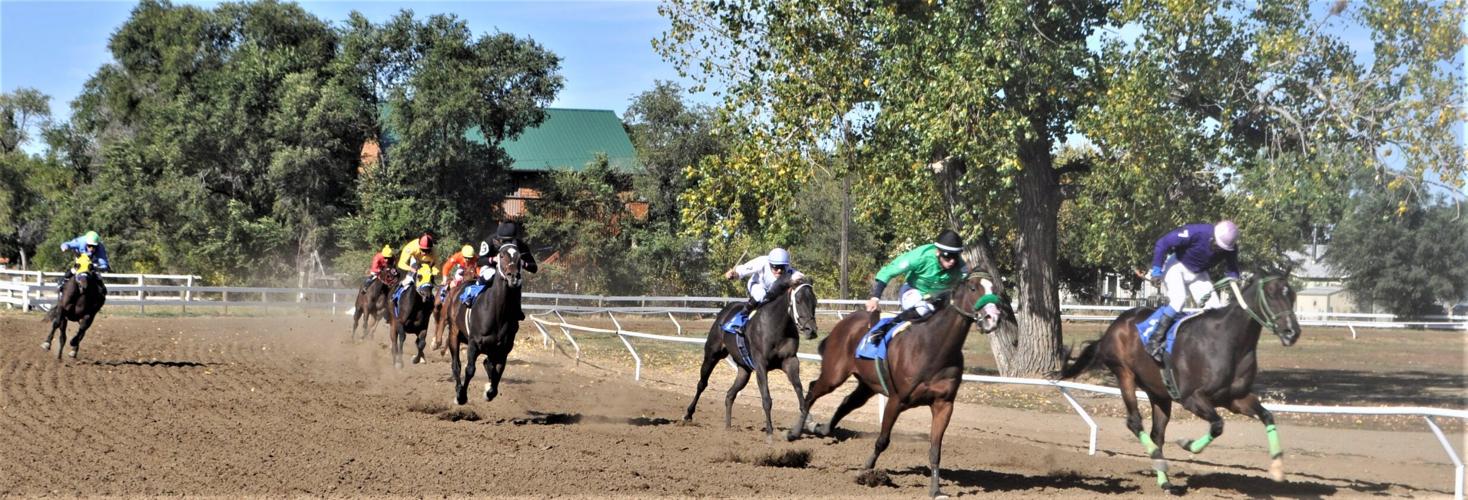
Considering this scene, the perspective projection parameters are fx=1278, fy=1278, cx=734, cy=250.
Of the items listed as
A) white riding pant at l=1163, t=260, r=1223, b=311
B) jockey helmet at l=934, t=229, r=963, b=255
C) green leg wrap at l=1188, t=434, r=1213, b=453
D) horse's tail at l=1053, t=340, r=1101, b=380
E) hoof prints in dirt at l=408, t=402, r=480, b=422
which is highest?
jockey helmet at l=934, t=229, r=963, b=255

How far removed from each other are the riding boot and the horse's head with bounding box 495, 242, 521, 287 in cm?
640

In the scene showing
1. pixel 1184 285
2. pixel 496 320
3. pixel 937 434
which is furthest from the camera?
pixel 496 320

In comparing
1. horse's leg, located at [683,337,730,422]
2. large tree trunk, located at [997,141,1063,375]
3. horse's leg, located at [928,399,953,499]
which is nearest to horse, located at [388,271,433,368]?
horse's leg, located at [683,337,730,422]

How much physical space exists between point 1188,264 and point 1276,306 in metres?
1.36

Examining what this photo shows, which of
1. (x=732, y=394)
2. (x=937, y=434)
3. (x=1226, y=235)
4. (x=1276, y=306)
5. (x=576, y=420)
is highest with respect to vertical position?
(x=1226, y=235)

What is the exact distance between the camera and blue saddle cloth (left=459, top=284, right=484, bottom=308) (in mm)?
14854

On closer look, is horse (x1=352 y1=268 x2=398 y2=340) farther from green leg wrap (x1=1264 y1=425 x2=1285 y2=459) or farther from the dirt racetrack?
green leg wrap (x1=1264 y1=425 x2=1285 y2=459)

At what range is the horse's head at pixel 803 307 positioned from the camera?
12469 millimetres

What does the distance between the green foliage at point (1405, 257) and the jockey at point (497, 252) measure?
189 ft

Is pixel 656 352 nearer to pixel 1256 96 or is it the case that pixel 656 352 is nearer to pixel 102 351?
pixel 102 351

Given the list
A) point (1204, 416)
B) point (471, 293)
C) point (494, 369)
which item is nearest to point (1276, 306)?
point (1204, 416)

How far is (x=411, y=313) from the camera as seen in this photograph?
63.6 ft

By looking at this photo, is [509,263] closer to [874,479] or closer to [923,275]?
[923,275]

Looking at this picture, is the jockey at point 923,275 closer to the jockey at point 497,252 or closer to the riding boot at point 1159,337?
the riding boot at point 1159,337
